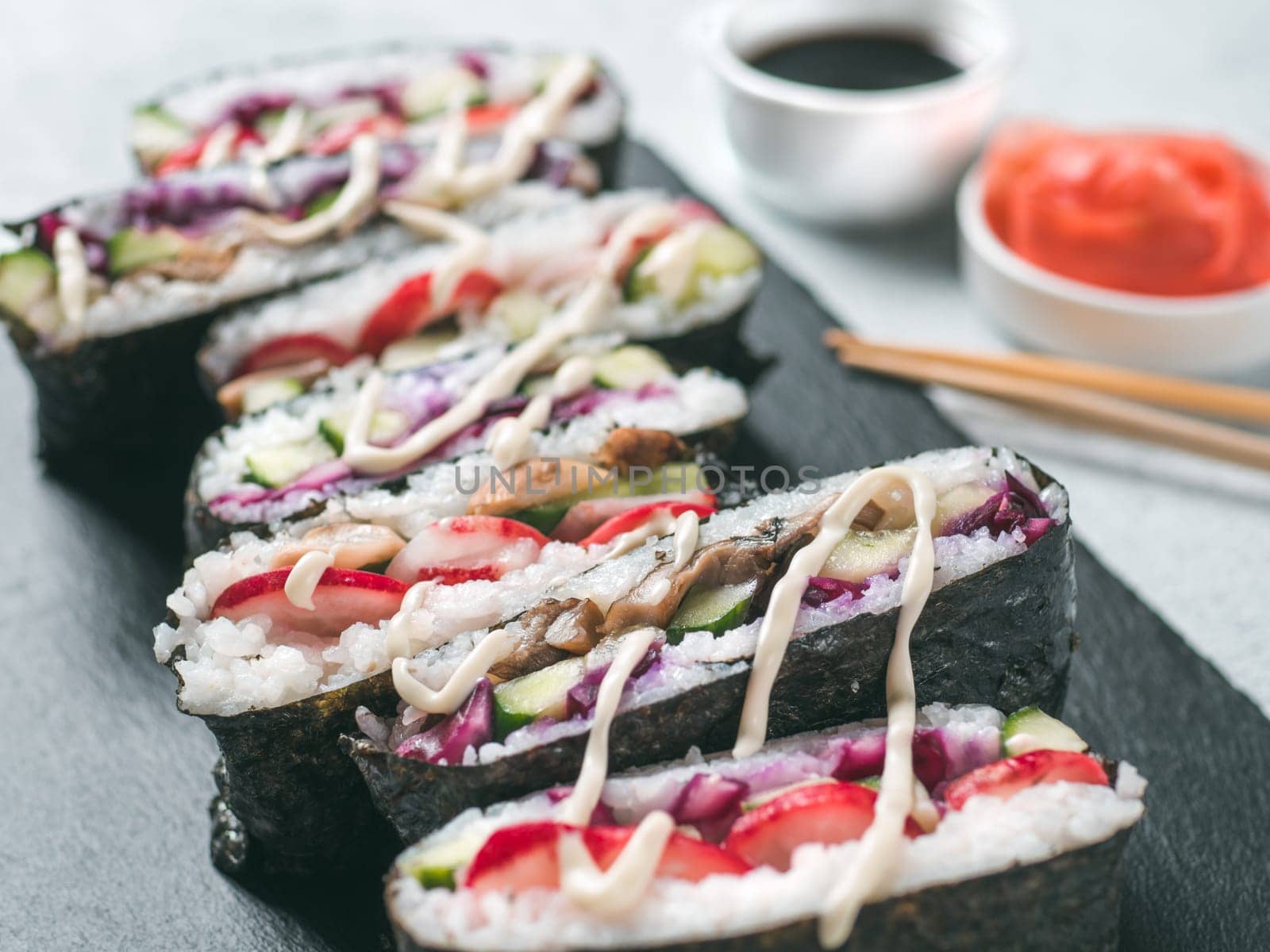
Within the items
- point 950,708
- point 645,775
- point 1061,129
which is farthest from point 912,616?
point 1061,129

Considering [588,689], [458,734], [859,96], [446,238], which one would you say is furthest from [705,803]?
[859,96]

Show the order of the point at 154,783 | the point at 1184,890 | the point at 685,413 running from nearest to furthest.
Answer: the point at 1184,890, the point at 154,783, the point at 685,413

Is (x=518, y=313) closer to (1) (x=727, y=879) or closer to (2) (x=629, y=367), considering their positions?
(2) (x=629, y=367)

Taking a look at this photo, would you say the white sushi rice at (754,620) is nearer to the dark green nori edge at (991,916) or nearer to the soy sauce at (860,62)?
the dark green nori edge at (991,916)

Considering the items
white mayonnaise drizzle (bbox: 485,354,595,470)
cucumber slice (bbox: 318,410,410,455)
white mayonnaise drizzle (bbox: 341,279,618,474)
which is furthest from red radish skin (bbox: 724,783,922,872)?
cucumber slice (bbox: 318,410,410,455)

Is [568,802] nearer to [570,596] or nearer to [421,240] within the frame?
[570,596]

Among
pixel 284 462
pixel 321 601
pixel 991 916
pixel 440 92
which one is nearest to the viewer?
pixel 991 916

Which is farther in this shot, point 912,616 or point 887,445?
point 887,445
